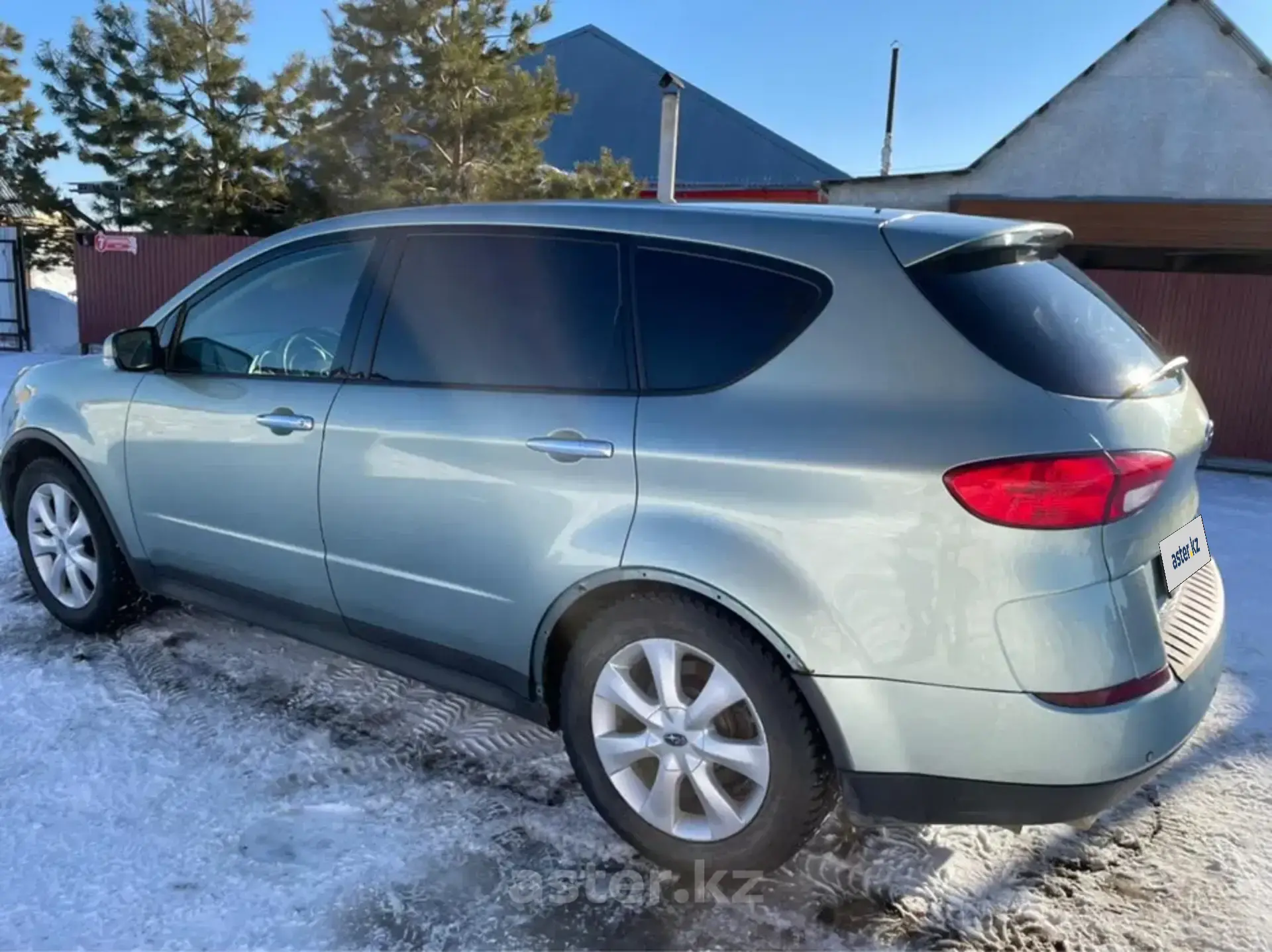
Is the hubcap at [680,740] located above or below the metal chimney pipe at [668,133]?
below

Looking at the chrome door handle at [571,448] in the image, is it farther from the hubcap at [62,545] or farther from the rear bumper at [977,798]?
the hubcap at [62,545]

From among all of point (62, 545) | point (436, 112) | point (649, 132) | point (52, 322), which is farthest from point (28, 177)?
point (62, 545)

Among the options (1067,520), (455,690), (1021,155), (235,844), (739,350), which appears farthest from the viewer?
(1021,155)

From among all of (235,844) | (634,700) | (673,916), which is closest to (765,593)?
(634,700)

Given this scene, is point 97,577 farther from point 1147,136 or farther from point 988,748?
point 1147,136

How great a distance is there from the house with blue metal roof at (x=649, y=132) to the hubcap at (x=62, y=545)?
21393mm

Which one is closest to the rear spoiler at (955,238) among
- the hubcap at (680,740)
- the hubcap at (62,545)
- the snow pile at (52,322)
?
the hubcap at (680,740)

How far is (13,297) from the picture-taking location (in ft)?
53.5

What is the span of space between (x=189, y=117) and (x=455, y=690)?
727 inches

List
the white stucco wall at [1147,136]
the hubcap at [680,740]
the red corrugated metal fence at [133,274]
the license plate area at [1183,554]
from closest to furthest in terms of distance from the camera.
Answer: the license plate area at [1183,554], the hubcap at [680,740], the white stucco wall at [1147,136], the red corrugated metal fence at [133,274]

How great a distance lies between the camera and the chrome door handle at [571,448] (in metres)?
2.52

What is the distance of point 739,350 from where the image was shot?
2.43 meters

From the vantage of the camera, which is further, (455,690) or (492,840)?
(455,690)

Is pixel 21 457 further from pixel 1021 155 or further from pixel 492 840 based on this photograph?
pixel 1021 155
